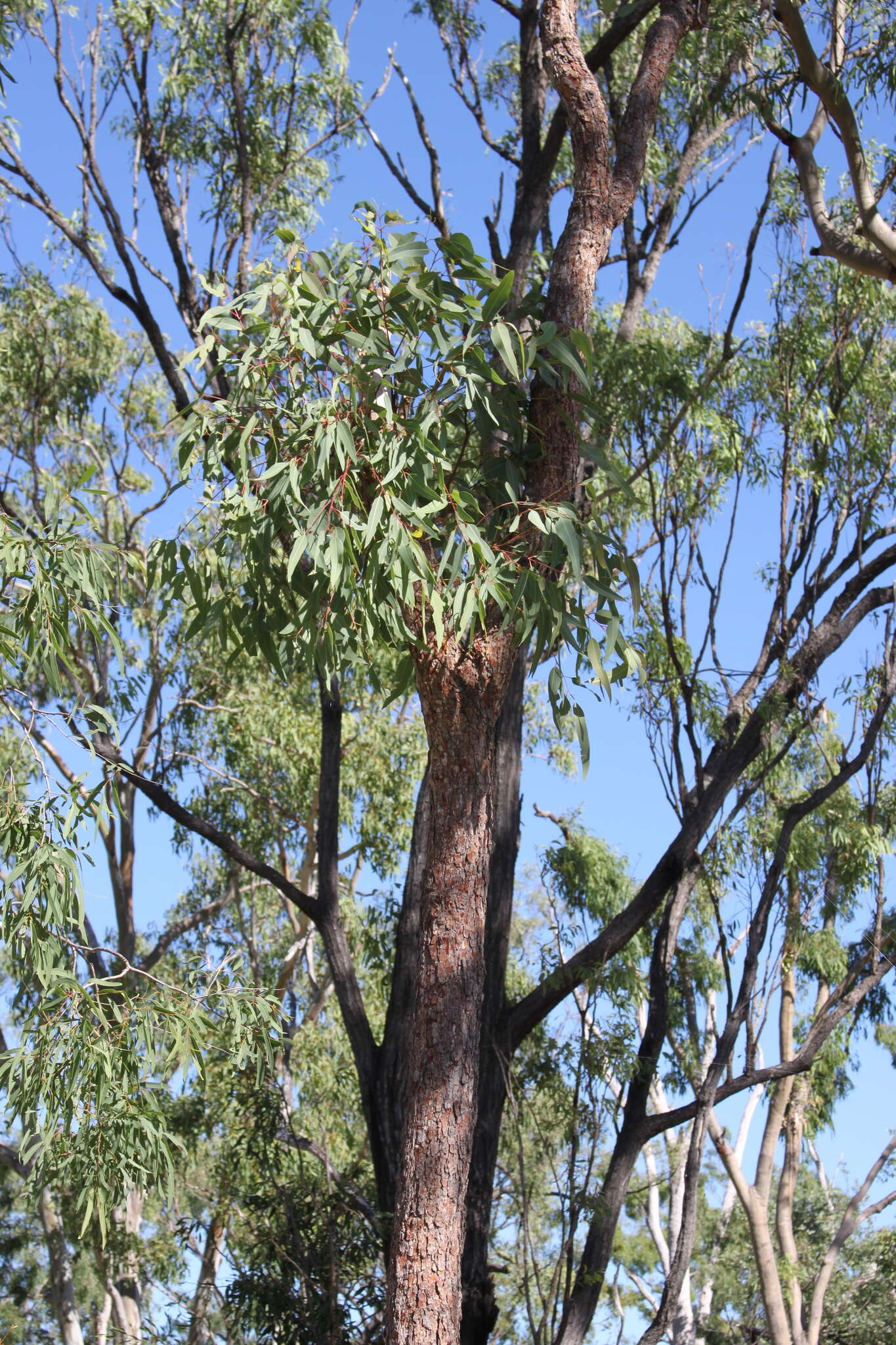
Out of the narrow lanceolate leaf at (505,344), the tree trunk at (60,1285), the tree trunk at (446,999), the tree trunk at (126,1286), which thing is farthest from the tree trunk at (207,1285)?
the narrow lanceolate leaf at (505,344)

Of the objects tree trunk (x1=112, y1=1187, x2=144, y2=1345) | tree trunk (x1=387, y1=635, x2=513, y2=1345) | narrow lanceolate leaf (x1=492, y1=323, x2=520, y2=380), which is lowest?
tree trunk (x1=387, y1=635, x2=513, y2=1345)

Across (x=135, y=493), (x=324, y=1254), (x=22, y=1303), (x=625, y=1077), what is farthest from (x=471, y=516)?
(x=22, y=1303)

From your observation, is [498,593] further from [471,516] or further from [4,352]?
[4,352]

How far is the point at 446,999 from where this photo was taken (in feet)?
9.70

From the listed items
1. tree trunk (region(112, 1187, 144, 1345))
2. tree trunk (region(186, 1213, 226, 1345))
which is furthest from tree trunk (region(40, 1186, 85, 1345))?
tree trunk (region(186, 1213, 226, 1345))

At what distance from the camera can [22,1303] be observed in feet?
42.4

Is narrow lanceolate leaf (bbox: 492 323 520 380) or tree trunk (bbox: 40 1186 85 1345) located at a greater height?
narrow lanceolate leaf (bbox: 492 323 520 380)

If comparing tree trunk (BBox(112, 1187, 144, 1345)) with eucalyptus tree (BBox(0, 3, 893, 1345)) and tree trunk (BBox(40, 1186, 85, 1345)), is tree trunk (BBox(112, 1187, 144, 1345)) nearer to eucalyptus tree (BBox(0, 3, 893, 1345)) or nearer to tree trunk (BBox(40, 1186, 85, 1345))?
tree trunk (BBox(40, 1186, 85, 1345))

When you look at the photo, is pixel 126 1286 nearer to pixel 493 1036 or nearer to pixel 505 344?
pixel 493 1036

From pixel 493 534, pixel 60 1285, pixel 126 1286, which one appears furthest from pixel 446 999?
pixel 60 1285

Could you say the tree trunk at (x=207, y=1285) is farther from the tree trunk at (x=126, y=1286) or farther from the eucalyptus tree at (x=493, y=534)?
the eucalyptus tree at (x=493, y=534)

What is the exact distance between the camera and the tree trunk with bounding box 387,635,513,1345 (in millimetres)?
2758

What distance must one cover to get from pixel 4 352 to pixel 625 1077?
6937mm

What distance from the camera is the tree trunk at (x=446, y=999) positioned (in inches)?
109
